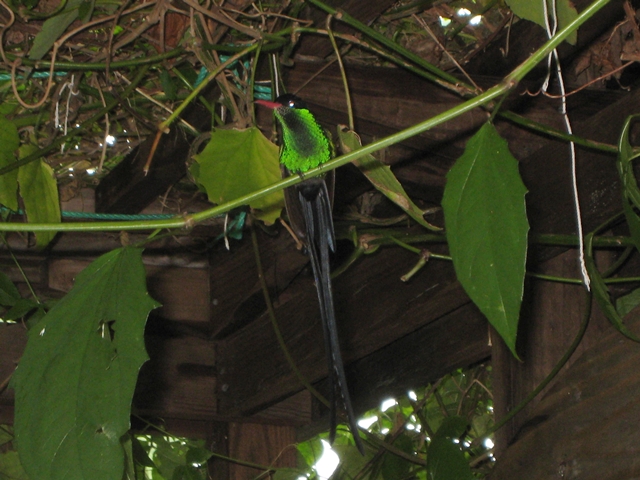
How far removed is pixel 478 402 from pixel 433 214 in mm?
1086

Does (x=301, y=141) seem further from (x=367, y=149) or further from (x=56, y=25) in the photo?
(x=367, y=149)

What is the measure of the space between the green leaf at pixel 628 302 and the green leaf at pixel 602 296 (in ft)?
0.82

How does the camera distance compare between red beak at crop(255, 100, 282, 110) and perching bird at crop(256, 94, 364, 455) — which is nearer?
perching bird at crop(256, 94, 364, 455)

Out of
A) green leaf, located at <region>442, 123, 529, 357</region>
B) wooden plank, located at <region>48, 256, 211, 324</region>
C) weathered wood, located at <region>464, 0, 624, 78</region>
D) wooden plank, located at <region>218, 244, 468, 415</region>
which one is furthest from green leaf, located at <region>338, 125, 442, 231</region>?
wooden plank, located at <region>48, 256, 211, 324</region>

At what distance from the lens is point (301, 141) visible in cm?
188

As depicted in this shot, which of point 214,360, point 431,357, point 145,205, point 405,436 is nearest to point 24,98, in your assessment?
point 145,205

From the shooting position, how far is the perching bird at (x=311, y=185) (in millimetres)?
1559

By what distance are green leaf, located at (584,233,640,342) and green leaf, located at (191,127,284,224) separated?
2.18ft

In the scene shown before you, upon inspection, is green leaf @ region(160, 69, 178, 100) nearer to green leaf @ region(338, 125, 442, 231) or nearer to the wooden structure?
the wooden structure

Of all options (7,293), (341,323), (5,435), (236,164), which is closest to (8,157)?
(7,293)

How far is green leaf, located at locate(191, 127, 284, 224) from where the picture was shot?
5.42 ft

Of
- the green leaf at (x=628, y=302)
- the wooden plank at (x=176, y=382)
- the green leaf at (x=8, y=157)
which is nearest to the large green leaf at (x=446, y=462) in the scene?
the green leaf at (x=628, y=302)

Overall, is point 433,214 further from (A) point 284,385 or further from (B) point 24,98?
(B) point 24,98

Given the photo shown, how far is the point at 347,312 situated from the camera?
2283mm
